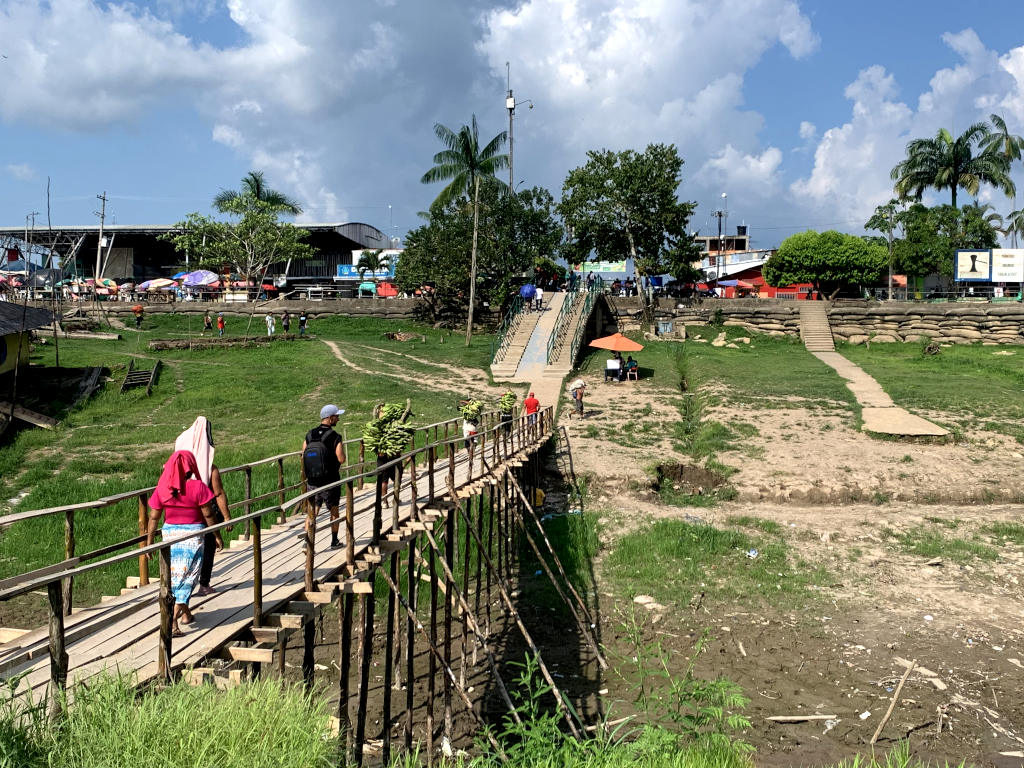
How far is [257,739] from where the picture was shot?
5145 millimetres

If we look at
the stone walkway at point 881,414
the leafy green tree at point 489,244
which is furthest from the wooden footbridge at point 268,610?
the leafy green tree at point 489,244

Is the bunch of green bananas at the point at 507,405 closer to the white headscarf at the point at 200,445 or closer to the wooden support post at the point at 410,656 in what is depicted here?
the wooden support post at the point at 410,656

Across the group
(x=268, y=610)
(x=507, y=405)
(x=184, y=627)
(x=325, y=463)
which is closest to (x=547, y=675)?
(x=325, y=463)

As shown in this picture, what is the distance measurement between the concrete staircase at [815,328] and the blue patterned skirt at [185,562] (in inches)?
1423

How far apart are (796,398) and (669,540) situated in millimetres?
11617

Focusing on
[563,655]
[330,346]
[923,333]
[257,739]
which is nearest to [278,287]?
[330,346]

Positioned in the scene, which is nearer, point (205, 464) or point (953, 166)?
point (205, 464)

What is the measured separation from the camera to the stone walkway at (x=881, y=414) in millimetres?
22219

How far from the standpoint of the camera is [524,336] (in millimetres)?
35125

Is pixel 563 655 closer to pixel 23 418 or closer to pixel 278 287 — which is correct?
pixel 23 418

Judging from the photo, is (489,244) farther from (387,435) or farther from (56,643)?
(56,643)

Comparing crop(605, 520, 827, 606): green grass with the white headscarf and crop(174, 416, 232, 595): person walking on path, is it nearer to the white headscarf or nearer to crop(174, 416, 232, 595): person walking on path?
crop(174, 416, 232, 595): person walking on path

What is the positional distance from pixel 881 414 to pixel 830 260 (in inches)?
1187

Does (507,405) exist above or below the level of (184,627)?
above
